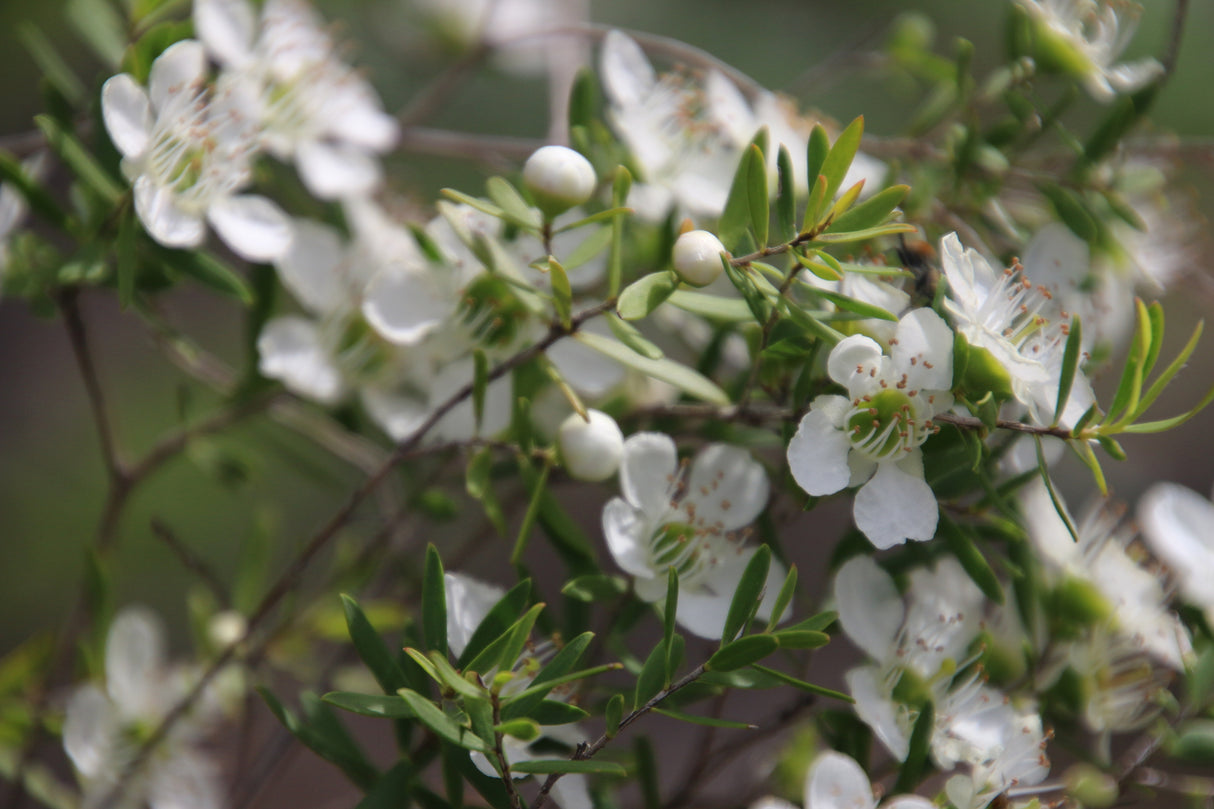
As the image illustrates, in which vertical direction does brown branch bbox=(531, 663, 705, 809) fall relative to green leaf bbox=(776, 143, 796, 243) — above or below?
below

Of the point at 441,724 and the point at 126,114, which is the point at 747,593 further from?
the point at 126,114

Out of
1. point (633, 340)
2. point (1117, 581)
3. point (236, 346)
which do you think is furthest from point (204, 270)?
point (236, 346)

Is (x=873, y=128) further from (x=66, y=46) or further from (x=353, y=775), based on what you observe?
(x=353, y=775)

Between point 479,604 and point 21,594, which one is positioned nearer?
point 479,604

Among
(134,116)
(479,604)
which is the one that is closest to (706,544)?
(479,604)

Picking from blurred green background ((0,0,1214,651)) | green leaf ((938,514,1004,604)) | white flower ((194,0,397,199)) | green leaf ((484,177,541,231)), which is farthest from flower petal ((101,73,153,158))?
blurred green background ((0,0,1214,651))

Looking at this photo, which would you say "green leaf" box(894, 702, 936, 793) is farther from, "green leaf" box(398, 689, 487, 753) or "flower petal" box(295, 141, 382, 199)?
"flower petal" box(295, 141, 382, 199)
